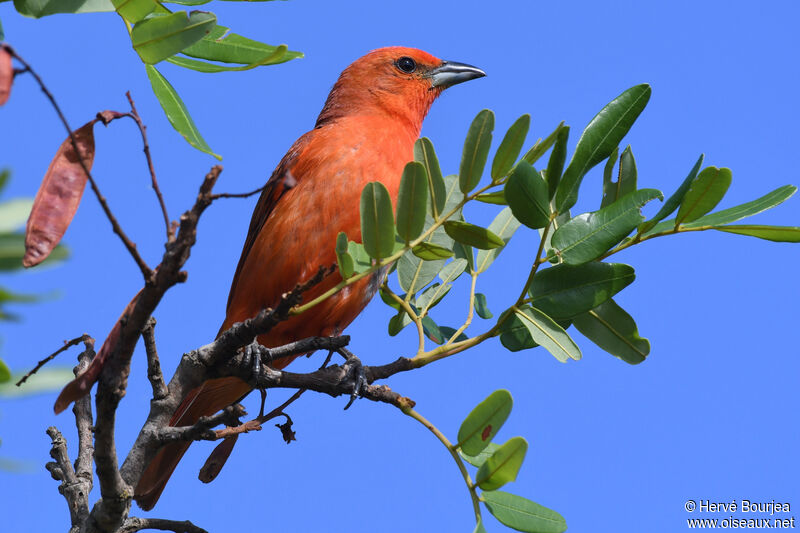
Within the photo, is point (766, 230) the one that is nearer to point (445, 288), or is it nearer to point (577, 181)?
point (577, 181)

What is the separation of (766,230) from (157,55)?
6.49 feet

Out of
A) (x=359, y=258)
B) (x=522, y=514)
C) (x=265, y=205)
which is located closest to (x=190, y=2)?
(x=359, y=258)

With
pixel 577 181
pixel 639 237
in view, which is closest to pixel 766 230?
pixel 639 237

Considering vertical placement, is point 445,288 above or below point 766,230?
above

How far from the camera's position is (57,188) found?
2.20 m

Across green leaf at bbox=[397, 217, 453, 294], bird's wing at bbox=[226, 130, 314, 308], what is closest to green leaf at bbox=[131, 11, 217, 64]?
green leaf at bbox=[397, 217, 453, 294]

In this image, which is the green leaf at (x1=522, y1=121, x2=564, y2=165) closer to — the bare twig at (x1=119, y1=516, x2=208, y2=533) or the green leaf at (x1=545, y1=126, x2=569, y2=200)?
the green leaf at (x1=545, y1=126, x2=569, y2=200)

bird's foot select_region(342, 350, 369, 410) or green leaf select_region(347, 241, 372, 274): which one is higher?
green leaf select_region(347, 241, 372, 274)

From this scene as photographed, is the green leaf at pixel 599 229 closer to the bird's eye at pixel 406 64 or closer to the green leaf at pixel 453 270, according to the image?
the green leaf at pixel 453 270

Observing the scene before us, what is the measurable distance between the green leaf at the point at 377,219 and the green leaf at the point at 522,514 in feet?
2.95

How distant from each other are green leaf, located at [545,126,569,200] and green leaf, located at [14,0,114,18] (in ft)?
4.50

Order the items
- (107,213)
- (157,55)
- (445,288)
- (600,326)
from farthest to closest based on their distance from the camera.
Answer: (445,288), (600,326), (157,55), (107,213)

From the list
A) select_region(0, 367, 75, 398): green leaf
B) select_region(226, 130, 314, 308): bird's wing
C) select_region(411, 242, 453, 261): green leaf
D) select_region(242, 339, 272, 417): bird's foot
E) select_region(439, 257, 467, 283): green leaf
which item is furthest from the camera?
select_region(226, 130, 314, 308): bird's wing

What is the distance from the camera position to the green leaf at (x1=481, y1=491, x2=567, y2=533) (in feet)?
9.17
